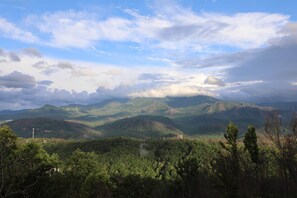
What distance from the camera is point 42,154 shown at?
69.1m

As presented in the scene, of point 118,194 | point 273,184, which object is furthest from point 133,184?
point 273,184

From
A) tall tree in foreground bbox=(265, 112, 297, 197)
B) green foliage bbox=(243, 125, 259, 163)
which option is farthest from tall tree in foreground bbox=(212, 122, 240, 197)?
green foliage bbox=(243, 125, 259, 163)

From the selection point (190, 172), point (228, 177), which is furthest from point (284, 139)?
point (228, 177)

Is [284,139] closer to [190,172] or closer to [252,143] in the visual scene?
[252,143]

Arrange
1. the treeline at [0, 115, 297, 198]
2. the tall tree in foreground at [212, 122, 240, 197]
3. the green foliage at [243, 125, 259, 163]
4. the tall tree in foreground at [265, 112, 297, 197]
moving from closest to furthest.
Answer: the tall tree in foreground at [212, 122, 240, 197] < the treeline at [0, 115, 297, 198] < the tall tree in foreground at [265, 112, 297, 197] < the green foliage at [243, 125, 259, 163]

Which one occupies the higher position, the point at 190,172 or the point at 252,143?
the point at 252,143

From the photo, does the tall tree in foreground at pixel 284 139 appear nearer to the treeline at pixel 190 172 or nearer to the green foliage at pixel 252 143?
the treeline at pixel 190 172

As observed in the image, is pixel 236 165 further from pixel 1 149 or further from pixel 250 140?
pixel 250 140

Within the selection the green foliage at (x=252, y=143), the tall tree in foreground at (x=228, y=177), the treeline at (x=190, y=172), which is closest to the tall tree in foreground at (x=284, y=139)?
the treeline at (x=190, y=172)

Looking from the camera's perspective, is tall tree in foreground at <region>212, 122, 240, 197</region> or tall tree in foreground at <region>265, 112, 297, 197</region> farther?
tall tree in foreground at <region>265, 112, 297, 197</region>

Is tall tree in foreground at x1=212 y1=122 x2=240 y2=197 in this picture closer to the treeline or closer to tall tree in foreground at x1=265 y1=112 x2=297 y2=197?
the treeline

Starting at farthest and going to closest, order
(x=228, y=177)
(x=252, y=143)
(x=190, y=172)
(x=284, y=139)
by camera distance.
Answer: (x=252, y=143)
(x=190, y=172)
(x=284, y=139)
(x=228, y=177)

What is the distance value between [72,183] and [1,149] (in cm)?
4529

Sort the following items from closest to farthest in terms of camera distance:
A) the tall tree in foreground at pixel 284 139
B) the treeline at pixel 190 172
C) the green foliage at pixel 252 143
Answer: the treeline at pixel 190 172 → the tall tree in foreground at pixel 284 139 → the green foliage at pixel 252 143
